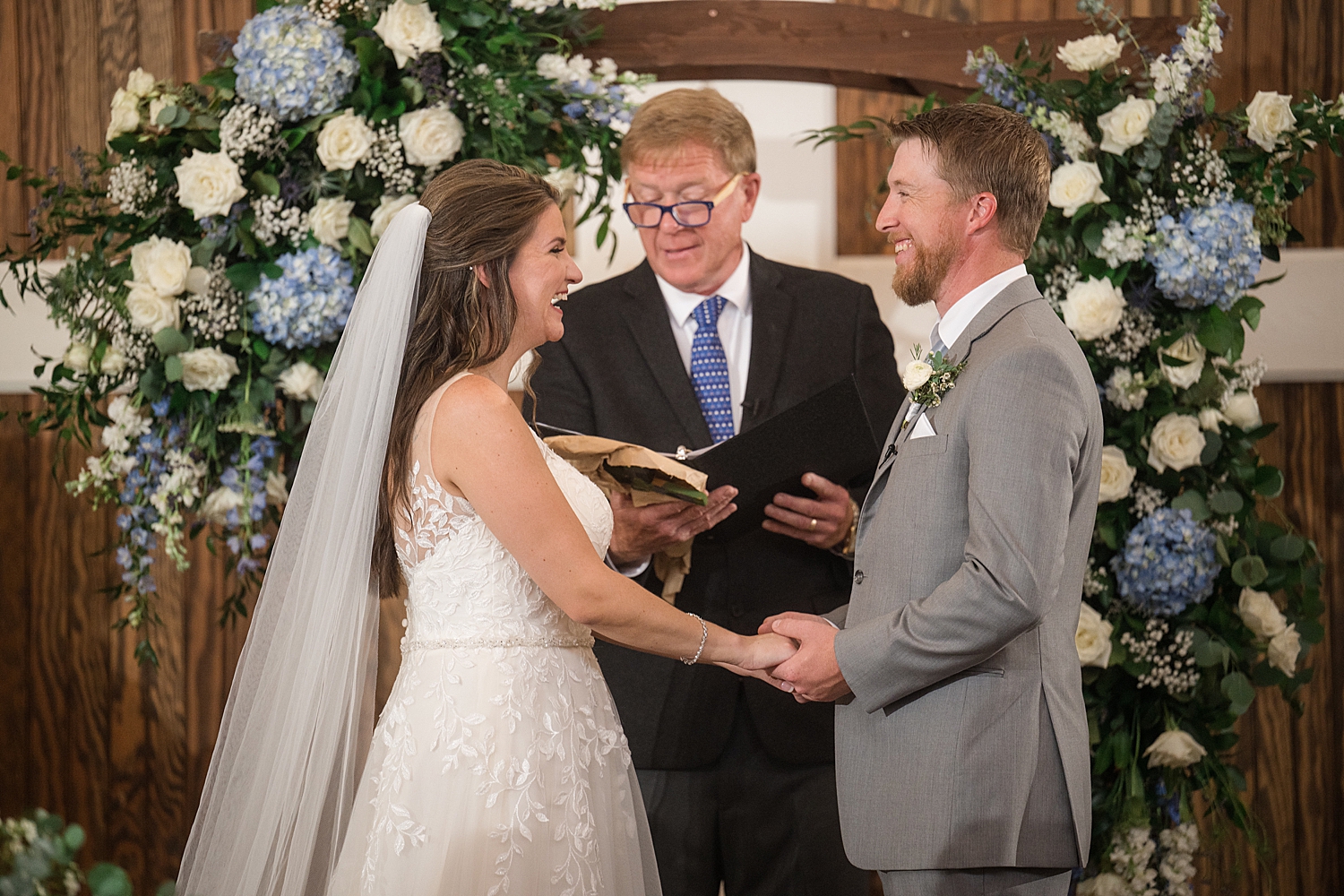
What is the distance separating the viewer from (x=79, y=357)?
2.71m

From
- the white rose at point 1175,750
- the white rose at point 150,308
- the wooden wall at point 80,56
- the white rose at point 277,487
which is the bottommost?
the white rose at point 1175,750

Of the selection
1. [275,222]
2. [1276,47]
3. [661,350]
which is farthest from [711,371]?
[1276,47]

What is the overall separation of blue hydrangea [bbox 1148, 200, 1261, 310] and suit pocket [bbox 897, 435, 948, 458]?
104cm

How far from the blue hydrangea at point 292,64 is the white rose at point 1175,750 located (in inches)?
92.7

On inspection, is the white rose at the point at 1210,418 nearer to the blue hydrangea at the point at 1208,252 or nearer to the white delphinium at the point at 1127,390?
the white delphinium at the point at 1127,390

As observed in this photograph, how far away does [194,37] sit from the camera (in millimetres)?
3750

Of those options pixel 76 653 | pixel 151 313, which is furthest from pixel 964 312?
pixel 76 653

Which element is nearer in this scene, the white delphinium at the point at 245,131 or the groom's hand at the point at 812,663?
the groom's hand at the point at 812,663

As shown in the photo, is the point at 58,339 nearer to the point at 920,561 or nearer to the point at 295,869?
the point at 295,869

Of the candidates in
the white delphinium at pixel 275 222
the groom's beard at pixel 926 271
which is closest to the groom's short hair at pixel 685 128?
the white delphinium at pixel 275 222

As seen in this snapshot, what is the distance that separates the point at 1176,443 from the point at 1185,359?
19 cm

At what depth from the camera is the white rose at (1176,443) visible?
106 inches

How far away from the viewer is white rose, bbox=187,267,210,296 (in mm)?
2654

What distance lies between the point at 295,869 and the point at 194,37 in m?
2.81
